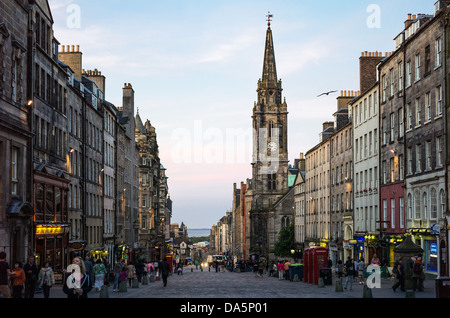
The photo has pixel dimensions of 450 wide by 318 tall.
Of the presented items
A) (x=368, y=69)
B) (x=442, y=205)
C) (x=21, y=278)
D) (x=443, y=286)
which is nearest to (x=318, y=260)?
(x=442, y=205)

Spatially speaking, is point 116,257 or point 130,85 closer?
point 116,257

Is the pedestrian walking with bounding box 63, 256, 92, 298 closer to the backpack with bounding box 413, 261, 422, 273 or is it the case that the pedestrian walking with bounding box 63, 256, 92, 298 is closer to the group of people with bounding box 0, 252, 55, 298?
the group of people with bounding box 0, 252, 55, 298

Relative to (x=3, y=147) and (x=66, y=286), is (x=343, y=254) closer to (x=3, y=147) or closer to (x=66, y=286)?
(x=3, y=147)

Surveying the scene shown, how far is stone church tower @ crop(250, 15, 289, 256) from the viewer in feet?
446

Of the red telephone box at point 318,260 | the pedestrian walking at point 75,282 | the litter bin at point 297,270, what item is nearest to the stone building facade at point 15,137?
the pedestrian walking at point 75,282

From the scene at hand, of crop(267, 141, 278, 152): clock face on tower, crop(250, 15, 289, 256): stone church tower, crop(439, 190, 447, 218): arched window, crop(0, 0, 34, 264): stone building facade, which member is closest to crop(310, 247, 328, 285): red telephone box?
crop(439, 190, 447, 218): arched window

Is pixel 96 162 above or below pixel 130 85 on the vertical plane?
below

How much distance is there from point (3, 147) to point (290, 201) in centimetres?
10444

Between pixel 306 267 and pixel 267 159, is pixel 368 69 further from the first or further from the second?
pixel 267 159

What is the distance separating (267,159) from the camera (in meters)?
137

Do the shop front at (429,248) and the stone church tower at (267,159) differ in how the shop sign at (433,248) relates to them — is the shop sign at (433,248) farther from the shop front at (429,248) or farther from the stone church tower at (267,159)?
the stone church tower at (267,159)

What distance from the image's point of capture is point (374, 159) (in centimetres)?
5891

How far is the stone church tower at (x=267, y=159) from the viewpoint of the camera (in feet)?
446
